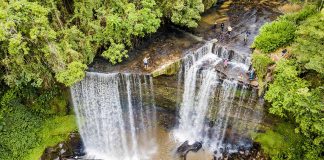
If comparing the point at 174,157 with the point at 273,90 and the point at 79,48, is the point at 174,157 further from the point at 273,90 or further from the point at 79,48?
the point at 79,48

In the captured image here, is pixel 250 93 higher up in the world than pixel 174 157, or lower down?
higher up

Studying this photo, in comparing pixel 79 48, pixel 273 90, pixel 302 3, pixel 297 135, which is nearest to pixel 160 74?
pixel 79 48

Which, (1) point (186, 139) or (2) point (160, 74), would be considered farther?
(1) point (186, 139)

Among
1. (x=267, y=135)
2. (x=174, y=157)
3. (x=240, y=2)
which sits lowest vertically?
(x=174, y=157)

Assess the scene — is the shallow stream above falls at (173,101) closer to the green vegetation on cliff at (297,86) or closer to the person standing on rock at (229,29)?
the person standing on rock at (229,29)

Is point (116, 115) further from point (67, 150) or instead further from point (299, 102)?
point (299, 102)

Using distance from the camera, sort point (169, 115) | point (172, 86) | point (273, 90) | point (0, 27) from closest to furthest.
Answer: point (0, 27), point (273, 90), point (172, 86), point (169, 115)

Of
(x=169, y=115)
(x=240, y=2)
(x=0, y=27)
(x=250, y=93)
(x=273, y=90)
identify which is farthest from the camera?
(x=240, y=2)

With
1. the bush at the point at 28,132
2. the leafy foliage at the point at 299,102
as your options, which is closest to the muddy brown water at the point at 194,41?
the leafy foliage at the point at 299,102
